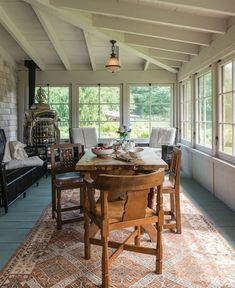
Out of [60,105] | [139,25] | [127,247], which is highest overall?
[139,25]

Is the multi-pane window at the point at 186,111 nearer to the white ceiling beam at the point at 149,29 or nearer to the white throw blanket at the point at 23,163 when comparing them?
the white ceiling beam at the point at 149,29

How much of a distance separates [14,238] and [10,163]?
73.8 inches

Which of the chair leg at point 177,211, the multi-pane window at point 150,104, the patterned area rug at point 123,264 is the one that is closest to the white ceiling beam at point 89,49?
the multi-pane window at point 150,104

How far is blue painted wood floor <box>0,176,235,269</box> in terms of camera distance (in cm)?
277

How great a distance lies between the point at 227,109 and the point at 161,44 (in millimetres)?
1680

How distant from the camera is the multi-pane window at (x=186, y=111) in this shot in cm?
605

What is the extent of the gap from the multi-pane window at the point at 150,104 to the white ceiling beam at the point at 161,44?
1.97 m

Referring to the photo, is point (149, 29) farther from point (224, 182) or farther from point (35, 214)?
point (35, 214)

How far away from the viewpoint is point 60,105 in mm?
7012

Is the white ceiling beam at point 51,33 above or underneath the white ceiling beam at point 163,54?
above

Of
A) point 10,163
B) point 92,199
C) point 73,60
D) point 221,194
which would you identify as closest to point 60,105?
point 73,60

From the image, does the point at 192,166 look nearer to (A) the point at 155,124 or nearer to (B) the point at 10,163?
(A) the point at 155,124

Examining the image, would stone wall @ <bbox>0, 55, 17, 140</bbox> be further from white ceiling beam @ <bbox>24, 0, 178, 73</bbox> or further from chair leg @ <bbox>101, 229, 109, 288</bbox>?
chair leg @ <bbox>101, 229, 109, 288</bbox>

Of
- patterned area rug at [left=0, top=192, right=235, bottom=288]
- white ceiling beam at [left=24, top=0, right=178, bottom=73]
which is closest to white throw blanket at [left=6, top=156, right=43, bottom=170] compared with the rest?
patterned area rug at [left=0, top=192, right=235, bottom=288]
